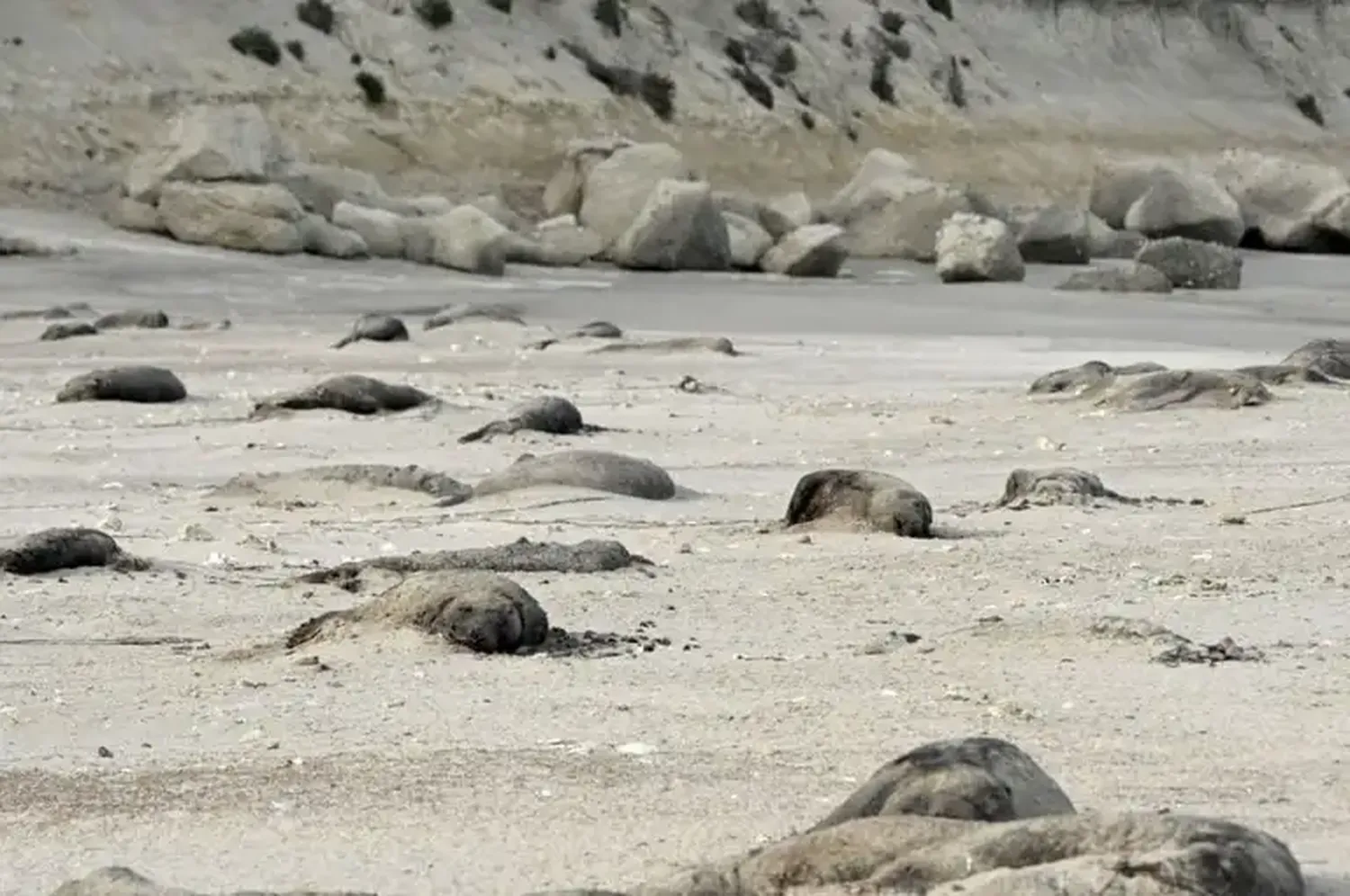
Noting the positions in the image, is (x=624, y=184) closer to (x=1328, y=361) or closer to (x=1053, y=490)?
(x=1328, y=361)

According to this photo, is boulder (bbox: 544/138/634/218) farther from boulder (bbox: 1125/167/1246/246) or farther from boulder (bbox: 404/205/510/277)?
boulder (bbox: 1125/167/1246/246)

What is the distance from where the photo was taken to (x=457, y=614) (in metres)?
5.73

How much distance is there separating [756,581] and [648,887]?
3.43 meters

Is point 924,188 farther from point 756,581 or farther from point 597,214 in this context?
point 756,581

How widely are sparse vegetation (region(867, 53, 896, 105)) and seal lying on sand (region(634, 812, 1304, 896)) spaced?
3468cm

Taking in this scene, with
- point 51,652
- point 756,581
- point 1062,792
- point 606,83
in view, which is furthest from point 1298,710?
point 606,83

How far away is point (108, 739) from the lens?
4.92m

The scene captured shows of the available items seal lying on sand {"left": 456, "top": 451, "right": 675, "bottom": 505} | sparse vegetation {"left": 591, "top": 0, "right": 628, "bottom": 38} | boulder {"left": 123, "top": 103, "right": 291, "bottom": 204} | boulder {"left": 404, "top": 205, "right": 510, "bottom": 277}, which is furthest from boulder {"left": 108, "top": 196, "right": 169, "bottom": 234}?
seal lying on sand {"left": 456, "top": 451, "right": 675, "bottom": 505}

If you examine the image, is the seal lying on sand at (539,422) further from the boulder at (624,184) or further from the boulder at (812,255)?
the boulder at (624,184)

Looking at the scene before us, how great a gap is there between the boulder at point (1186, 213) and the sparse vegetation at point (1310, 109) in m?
14.6

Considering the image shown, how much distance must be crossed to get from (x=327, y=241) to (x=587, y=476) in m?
15.6

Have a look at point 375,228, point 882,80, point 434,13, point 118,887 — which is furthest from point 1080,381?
point 882,80

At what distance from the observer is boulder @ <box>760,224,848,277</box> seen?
82.5 feet

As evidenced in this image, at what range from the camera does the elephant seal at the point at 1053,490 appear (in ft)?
A: 27.3
